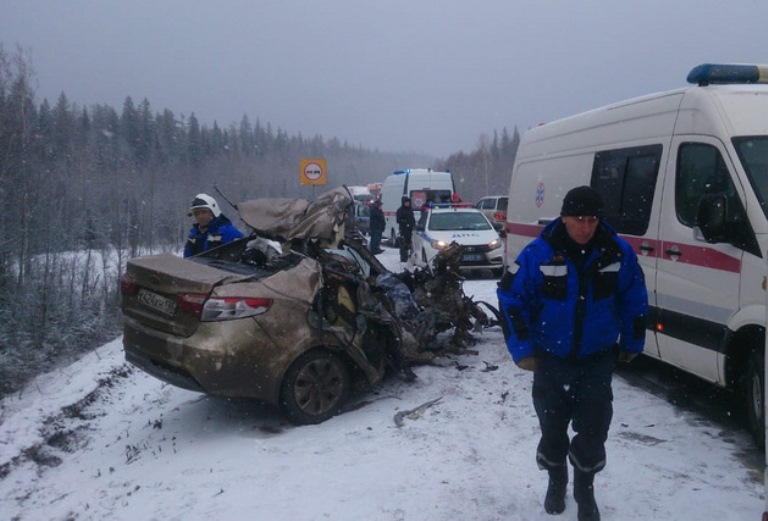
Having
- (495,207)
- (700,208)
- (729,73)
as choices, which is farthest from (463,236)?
(495,207)

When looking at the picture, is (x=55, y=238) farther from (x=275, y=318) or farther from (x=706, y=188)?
(x=706, y=188)

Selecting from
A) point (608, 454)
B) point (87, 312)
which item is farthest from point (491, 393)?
point (87, 312)

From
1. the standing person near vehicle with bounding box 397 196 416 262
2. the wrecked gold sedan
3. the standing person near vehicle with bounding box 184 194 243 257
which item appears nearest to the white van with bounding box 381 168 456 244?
the standing person near vehicle with bounding box 397 196 416 262

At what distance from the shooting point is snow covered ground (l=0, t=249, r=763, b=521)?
3.94m

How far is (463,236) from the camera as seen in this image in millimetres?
15492

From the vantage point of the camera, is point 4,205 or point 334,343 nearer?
point 334,343

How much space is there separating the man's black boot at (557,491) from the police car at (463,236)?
1033cm

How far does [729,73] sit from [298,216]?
408cm

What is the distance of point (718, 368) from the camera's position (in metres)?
4.88

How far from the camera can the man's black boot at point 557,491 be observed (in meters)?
3.72

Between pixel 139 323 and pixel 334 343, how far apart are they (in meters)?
1.69

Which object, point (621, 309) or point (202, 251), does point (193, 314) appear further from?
A: point (621, 309)

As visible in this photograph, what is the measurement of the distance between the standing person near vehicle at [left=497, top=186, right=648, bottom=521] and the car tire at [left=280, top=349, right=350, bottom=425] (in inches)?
92.7

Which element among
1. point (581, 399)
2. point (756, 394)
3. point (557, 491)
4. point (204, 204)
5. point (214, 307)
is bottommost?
point (557, 491)
